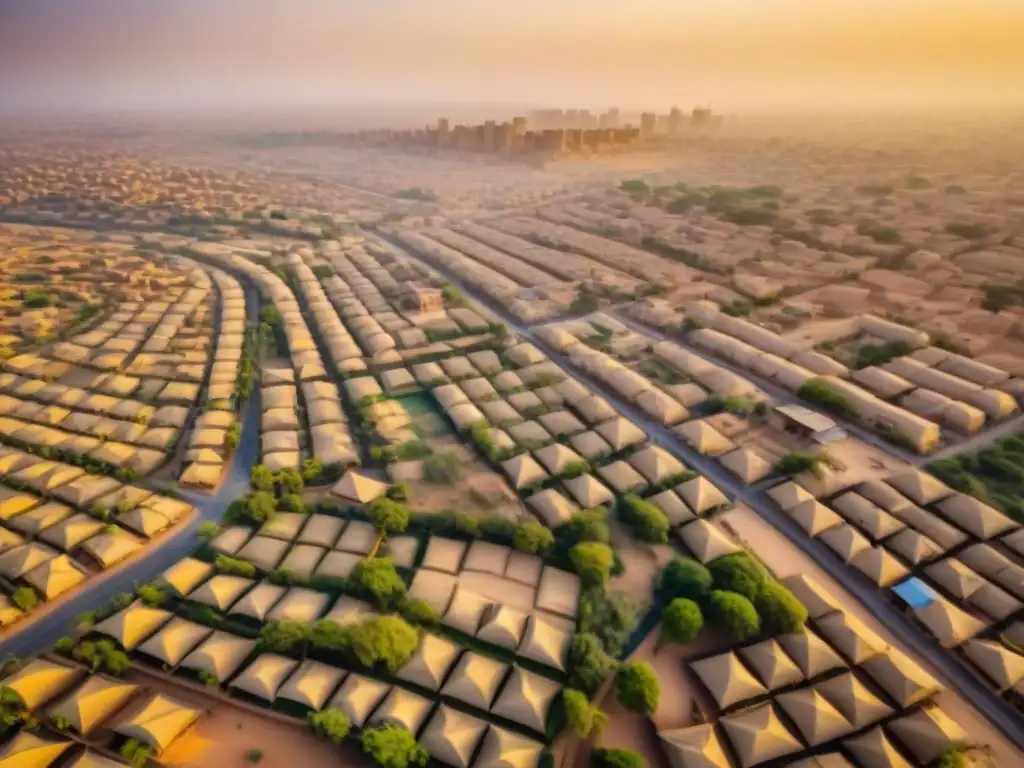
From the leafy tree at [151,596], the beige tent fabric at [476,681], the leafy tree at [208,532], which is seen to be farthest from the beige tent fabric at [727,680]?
the leafy tree at [208,532]

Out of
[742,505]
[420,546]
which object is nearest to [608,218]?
[742,505]

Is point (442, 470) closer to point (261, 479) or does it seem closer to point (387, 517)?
point (387, 517)

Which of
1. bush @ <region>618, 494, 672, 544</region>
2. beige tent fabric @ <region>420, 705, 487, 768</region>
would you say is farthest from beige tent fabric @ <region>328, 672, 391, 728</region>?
bush @ <region>618, 494, 672, 544</region>

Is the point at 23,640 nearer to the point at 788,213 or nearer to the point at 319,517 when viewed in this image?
the point at 319,517

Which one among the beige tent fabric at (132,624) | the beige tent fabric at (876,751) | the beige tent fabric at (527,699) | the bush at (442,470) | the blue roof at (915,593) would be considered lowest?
the beige tent fabric at (876,751)

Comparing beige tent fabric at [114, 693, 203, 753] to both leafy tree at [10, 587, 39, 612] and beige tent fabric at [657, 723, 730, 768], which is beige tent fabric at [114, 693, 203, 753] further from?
beige tent fabric at [657, 723, 730, 768]

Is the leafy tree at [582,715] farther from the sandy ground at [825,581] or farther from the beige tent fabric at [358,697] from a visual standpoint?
the sandy ground at [825,581]
